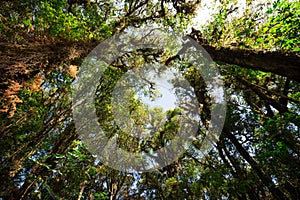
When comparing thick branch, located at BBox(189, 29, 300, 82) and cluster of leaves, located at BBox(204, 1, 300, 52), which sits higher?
cluster of leaves, located at BBox(204, 1, 300, 52)

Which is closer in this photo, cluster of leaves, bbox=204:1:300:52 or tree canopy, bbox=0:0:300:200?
tree canopy, bbox=0:0:300:200

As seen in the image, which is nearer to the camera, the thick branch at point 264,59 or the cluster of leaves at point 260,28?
the thick branch at point 264,59

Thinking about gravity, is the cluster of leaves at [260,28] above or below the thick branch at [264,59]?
above

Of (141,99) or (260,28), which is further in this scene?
(141,99)

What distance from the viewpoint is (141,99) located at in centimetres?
1218

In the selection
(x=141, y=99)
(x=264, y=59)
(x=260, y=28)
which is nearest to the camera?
(x=264, y=59)

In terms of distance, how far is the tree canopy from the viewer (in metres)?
4.38

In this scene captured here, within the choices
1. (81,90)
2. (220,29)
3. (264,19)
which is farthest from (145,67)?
(264,19)

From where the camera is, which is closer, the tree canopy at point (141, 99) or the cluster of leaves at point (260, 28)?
the tree canopy at point (141, 99)

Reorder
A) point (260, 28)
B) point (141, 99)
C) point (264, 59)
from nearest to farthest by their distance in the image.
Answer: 1. point (264, 59)
2. point (260, 28)
3. point (141, 99)

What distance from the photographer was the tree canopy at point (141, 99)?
173 inches

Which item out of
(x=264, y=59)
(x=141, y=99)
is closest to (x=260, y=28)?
(x=264, y=59)

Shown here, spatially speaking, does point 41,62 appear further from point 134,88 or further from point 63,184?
point 63,184

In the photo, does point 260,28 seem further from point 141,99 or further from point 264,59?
point 141,99
